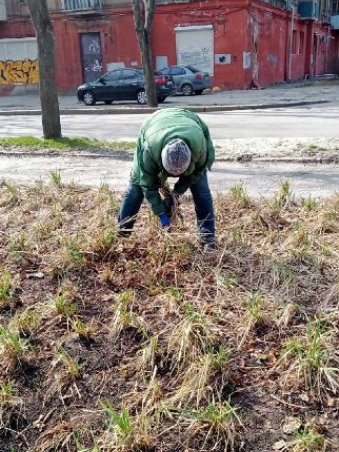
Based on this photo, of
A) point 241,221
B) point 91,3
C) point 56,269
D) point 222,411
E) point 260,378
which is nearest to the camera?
point 222,411

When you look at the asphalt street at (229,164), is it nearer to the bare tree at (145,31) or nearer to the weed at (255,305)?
the bare tree at (145,31)

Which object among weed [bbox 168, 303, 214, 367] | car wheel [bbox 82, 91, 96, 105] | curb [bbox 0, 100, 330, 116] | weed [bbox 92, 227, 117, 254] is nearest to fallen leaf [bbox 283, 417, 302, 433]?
weed [bbox 168, 303, 214, 367]

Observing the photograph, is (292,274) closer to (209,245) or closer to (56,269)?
(209,245)

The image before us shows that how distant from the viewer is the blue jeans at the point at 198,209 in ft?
13.3

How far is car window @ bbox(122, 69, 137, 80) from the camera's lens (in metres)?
19.9

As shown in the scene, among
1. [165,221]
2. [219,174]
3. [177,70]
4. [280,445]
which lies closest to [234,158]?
[219,174]

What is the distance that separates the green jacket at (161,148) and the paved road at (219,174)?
2057 millimetres

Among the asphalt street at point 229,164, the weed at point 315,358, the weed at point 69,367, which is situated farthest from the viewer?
the asphalt street at point 229,164

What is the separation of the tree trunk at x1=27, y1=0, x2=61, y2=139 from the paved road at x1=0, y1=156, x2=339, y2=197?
3.73 ft

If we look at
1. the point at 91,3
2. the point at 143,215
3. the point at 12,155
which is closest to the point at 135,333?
the point at 143,215

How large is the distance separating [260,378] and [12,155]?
7035 millimetres

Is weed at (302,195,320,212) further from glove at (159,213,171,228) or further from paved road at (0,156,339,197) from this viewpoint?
glove at (159,213,171,228)

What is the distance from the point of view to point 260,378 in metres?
2.86

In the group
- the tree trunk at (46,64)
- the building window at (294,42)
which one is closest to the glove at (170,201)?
the tree trunk at (46,64)
